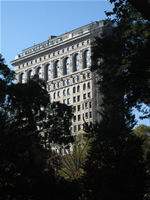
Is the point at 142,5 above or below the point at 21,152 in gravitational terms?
below

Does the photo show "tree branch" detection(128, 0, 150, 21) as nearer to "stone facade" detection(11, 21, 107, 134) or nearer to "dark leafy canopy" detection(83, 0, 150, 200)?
"dark leafy canopy" detection(83, 0, 150, 200)

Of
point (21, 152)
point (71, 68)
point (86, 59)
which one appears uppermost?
point (86, 59)

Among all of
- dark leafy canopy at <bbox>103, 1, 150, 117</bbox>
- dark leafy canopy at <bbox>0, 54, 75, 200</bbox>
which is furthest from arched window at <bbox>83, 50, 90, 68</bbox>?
dark leafy canopy at <bbox>103, 1, 150, 117</bbox>

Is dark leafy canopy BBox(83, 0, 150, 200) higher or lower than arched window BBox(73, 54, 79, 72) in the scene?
lower

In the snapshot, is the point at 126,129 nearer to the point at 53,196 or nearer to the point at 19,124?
the point at 53,196

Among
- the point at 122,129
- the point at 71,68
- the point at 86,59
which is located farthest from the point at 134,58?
the point at 71,68

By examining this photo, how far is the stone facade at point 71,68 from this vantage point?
126m

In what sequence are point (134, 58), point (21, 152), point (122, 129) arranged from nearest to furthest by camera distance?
point (134, 58) → point (122, 129) → point (21, 152)

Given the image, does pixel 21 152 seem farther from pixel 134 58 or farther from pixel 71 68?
pixel 71 68

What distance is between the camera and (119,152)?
28.0m

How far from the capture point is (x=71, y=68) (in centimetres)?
13388

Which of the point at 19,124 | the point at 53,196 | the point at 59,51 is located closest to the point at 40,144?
the point at 19,124

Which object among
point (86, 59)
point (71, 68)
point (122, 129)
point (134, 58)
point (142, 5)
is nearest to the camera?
point (142, 5)

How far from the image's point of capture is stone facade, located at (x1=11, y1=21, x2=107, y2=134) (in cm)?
12606
